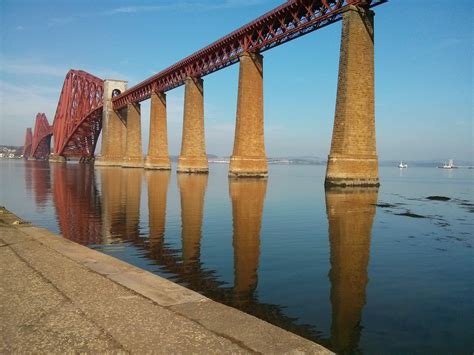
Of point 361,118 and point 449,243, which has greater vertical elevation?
point 361,118

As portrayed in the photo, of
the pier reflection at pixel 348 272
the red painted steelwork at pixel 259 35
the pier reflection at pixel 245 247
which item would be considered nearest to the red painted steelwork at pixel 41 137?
the red painted steelwork at pixel 259 35

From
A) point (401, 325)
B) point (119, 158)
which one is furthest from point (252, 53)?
point (119, 158)

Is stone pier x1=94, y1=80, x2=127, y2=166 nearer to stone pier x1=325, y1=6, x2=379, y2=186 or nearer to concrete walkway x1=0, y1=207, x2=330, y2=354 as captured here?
stone pier x1=325, y1=6, x2=379, y2=186

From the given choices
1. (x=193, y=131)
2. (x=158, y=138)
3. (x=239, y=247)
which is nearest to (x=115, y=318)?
(x=239, y=247)

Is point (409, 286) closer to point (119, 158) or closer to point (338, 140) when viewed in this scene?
point (338, 140)

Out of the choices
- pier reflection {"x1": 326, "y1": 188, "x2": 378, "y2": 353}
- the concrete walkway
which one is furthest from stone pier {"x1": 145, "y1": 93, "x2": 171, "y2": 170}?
the concrete walkway

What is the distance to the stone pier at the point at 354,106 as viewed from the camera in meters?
30.2

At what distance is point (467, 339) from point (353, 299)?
6.08 feet

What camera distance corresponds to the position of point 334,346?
16.1 feet

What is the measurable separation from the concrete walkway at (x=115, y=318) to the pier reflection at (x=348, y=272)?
153 centimetres

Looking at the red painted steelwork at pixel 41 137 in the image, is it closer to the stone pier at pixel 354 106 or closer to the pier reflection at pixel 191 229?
the stone pier at pixel 354 106

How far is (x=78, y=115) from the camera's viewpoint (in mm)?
110312

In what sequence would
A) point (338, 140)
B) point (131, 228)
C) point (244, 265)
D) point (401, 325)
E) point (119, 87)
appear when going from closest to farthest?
point (401, 325)
point (244, 265)
point (131, 228)
point (338, 140)
point (119, 87)

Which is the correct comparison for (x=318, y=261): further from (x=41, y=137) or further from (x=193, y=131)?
(x=41, y=137)
